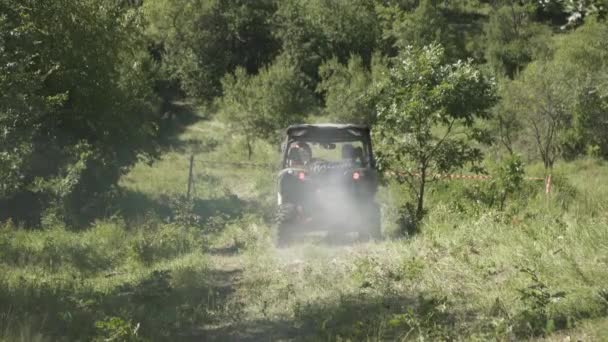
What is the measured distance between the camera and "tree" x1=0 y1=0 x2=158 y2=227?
1546 centimetres

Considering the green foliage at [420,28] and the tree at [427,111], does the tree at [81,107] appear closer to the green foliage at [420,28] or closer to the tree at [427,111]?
the tree at [427,111]

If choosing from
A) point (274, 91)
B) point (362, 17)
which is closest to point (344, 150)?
point (274, 91)

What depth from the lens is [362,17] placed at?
56656mm

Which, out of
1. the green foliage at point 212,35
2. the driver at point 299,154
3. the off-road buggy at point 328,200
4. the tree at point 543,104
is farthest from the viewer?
the green foliage at point 212,35

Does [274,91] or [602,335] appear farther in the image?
[274,91]

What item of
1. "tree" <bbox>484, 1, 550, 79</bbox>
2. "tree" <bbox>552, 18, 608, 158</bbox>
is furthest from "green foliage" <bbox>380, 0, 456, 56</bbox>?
"tree" <bbox>552, 18, 608, 158</bbox>

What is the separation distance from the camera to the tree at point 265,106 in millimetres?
31938

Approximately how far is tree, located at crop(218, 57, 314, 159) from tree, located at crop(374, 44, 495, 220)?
2040cm

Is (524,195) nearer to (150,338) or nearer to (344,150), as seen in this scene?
(344,150)

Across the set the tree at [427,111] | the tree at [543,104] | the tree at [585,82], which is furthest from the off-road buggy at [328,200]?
the tree at [585,82]

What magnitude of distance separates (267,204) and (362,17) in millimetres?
41580

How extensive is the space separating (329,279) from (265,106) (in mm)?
24385

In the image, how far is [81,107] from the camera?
1780 centimetres

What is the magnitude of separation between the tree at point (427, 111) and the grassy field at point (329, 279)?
100 centimetres
